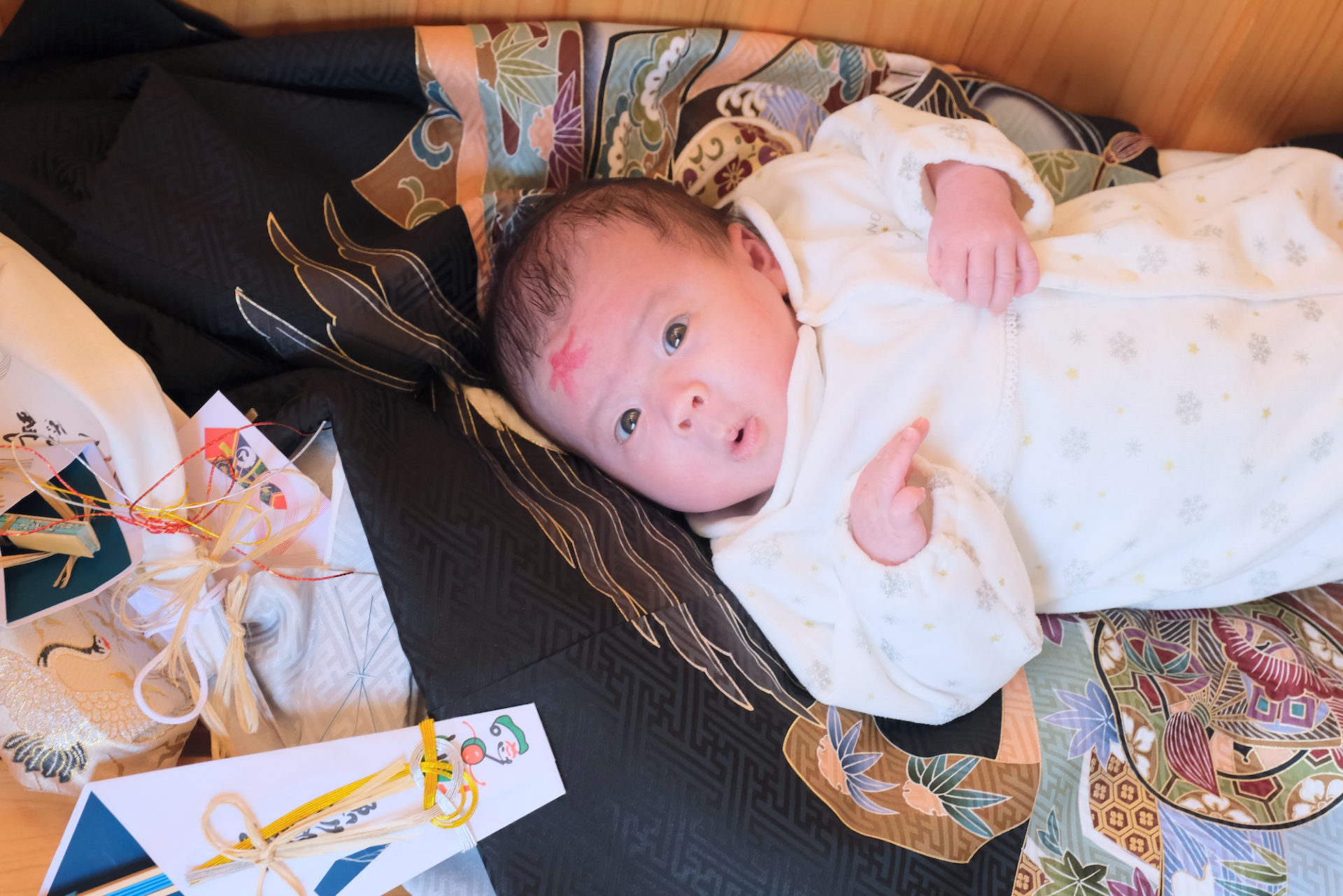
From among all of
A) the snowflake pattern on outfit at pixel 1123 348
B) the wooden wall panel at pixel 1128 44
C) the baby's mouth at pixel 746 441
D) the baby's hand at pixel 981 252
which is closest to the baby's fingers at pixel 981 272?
→ the baby's hand at pixel 981 252

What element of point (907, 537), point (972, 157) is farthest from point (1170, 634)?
point (972, 157)

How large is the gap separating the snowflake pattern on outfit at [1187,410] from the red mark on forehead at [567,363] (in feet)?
1.90

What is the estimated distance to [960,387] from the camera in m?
0.88

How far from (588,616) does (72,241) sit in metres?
0.58

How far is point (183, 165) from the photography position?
854 mm

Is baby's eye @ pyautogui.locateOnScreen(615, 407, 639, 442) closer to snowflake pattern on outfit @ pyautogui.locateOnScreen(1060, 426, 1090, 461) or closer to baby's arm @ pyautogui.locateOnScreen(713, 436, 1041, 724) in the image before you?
baby's arm @ pyautogui.locateOnScreen(713, 436, 1041, 724)

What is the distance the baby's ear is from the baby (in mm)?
20

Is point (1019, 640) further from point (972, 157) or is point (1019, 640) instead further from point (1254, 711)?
point (972, 157)

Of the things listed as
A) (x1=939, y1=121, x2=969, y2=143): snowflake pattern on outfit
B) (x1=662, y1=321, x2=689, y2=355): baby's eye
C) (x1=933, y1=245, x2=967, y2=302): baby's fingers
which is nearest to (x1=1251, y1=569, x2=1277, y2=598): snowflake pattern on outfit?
(x1=933, y1=245, x2=967, y2=302): baby's fingers

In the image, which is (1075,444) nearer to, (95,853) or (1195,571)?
(1195,571)

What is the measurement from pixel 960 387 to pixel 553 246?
0.44 meters

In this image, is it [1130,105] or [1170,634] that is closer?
[1170,634]

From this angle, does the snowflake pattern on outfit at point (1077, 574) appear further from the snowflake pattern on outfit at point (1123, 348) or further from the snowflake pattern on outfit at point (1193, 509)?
the snowflake pattern on outfit at point (1123, 348)

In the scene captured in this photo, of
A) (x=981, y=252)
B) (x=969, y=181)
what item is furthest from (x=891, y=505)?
(x=969, y=181)
